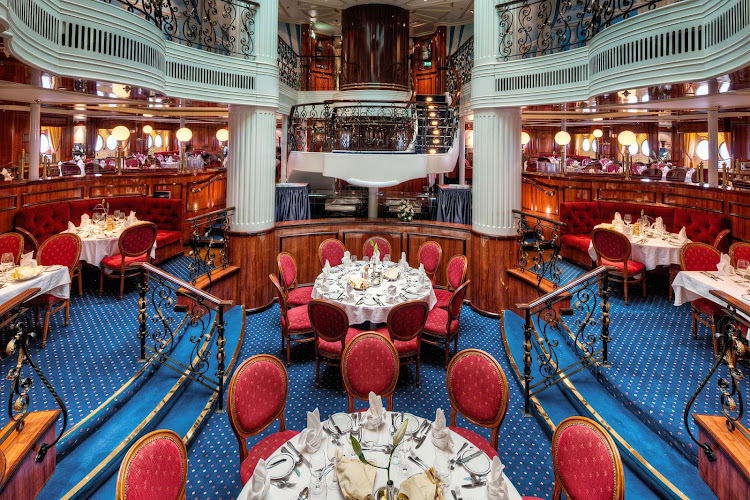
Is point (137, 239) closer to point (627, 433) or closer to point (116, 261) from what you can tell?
point (116, 261)

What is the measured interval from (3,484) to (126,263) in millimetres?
4870

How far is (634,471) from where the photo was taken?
3.35m

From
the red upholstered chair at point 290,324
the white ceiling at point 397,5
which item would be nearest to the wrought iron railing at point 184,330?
the red upholstered chair at point 290,324

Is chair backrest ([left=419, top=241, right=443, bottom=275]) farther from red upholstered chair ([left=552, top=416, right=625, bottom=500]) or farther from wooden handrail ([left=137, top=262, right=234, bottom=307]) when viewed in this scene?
red upholstered chair ([left=552, top=416, right=625, bottom=500])

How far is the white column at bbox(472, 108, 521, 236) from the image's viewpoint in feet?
22.9

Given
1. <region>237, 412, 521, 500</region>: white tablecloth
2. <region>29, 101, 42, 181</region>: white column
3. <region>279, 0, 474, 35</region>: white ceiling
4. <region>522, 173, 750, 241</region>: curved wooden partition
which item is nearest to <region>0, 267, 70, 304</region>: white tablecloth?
<region>237, 412, 521, 500</region>: white tablecloth

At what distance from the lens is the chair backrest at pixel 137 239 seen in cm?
642

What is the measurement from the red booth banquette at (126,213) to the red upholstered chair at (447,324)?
5.59 metres

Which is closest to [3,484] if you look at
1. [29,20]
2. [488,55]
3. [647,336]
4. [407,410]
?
Answer: [407,410]

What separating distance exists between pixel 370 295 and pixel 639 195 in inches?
265

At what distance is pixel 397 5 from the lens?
1223 centimetres

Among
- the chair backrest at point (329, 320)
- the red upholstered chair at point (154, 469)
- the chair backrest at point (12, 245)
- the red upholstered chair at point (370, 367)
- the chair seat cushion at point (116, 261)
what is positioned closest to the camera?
the red upholstered chair at point (154, 469)

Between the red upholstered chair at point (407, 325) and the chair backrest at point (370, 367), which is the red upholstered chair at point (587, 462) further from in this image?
the red upholstered chair at point (407, 325)

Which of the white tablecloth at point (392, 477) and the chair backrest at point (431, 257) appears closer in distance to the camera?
the white tablecloth at point (392, 477)
